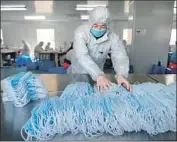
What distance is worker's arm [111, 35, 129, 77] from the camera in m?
1.15

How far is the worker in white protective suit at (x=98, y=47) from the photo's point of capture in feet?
3.53

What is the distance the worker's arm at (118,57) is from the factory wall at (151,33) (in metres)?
2.55

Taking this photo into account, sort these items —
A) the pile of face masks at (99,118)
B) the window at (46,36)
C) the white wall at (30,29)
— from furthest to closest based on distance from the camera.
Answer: the window at (46,36), the white wall at (30,29), the pile of face masks at (99,118)

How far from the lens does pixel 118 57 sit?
1.27 metres

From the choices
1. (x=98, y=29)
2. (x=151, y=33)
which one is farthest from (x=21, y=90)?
(x=151, y=33)

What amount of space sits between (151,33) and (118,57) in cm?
273

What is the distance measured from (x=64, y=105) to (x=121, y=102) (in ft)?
0.68

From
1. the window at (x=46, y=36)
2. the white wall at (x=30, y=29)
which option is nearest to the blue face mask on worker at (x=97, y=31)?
the white wall at (x=30, y=29)

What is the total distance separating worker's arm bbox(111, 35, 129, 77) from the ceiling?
12.7 feet

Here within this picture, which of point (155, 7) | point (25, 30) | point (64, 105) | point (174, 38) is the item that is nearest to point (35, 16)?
point (25, 30)

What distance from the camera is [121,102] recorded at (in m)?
0.65

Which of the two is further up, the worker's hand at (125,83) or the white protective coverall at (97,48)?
the white protective coverall at (97,48)

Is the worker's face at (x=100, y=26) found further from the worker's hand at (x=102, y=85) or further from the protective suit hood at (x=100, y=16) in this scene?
the worker's hand at (x=102, y=85)

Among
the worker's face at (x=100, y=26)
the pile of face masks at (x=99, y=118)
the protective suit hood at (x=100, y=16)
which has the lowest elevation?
the pile of face masks at (x=99, y=118)
